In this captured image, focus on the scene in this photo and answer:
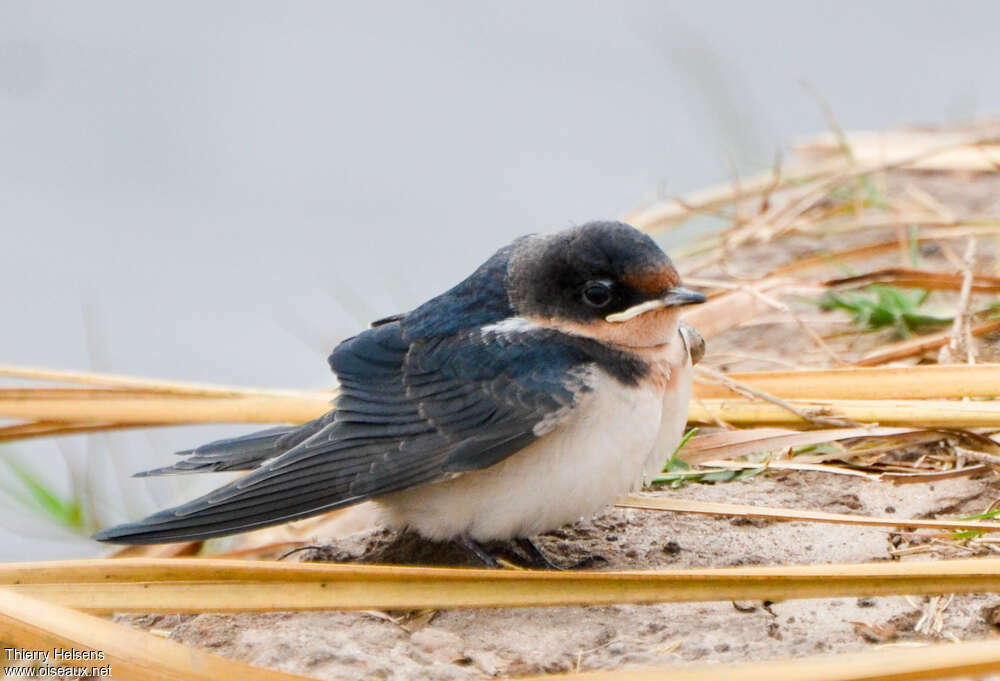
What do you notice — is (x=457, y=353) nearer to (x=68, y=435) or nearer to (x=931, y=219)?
(x=68, y=435)

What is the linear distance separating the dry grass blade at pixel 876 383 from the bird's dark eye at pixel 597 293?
1.59 ft

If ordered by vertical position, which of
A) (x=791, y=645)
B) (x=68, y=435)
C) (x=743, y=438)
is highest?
(x=68, y=435)

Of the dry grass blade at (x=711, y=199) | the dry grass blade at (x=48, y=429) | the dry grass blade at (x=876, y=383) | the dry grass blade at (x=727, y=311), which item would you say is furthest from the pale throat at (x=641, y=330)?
the dry grass blade at (x=711, y=199)

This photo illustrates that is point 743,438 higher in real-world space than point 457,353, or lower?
lower

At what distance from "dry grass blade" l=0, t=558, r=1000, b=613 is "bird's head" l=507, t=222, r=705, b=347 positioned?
1.44 feet

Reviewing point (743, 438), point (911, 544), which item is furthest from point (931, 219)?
point (911, 544)

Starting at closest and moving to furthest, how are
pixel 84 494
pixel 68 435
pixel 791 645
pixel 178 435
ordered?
pixel 791 645 < pixel 68 435 < pixel 84 494 < pixel 178 435

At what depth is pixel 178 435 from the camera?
356cm

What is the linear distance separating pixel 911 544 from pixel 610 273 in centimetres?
61

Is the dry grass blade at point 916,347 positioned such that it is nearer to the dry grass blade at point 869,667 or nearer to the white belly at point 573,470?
the white belly at point 573,470

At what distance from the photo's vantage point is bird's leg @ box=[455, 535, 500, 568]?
2.23 m

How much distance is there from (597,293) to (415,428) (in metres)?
0.35

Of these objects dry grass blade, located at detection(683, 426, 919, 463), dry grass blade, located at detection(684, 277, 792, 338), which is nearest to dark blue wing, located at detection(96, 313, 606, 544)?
dry grass blade, located at detection(683, 426, 919, 463)

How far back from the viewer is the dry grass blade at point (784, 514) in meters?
2.10
